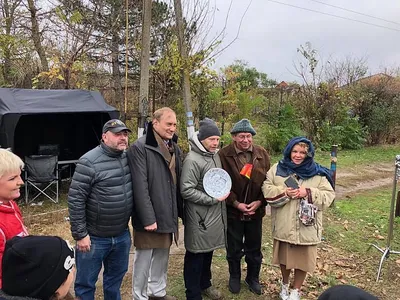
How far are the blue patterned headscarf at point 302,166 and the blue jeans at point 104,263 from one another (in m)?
1.56

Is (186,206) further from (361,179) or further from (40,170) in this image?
(361,179)

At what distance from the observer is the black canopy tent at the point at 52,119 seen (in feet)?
22.0

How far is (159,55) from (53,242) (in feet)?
25.4

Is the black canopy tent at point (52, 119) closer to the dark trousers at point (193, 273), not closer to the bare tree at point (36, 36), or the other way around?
the bare tree at point (36, 36)

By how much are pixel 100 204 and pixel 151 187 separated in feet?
1.48

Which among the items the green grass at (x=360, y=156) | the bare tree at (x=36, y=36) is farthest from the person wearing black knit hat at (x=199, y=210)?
the bare tree at (x=36, y=36)

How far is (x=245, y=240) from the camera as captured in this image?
3.73 metres

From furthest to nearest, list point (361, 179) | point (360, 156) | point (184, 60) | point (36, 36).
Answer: point (360, 156), point (36, 36), point (361, 179), point (184, 60)

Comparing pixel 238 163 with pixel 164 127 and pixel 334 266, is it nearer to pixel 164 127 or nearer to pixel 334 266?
pixel 164 127

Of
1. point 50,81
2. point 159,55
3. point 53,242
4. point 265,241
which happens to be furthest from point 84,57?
point 53,242

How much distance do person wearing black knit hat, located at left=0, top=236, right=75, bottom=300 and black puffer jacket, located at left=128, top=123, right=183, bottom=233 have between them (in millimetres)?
1576

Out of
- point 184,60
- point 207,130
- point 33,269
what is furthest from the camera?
point 184,60

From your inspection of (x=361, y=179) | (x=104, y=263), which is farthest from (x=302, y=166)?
(x=361, y=179)

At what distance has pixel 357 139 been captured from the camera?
14383 millimetres
